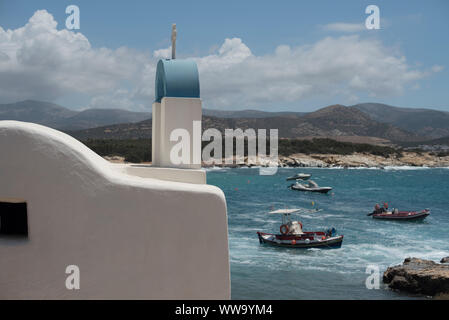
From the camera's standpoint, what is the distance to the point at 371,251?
26.7 metres

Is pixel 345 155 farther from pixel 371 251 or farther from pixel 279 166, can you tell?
pixel 371 251

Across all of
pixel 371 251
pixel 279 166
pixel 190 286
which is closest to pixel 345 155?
pixel 279 166

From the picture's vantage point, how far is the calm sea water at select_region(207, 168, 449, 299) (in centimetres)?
1991

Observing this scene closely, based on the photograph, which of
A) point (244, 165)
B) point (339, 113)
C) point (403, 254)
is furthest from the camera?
point (339, 113)

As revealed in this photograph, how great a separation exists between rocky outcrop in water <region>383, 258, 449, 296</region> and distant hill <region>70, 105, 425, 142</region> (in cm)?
10847

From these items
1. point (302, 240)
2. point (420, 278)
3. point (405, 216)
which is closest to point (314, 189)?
point (405, 216)

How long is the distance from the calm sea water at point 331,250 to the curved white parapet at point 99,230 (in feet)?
42.2

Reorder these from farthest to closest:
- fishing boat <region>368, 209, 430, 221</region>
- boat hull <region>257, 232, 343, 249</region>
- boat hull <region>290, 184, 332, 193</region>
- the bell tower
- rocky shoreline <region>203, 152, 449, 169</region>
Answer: rocky shoreline <region>203, 152, 449, 169</region> → boat hull <region>290, 184, 332, 193</region> → fishing boat <region>368, 209, 430, 221</region> → boat hull <region>257, 232, 343, 249</region> → the bell tower

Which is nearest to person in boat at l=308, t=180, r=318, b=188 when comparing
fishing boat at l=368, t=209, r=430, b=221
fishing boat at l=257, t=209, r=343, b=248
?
fishing boat at l=368, t=209, r=430, b=221

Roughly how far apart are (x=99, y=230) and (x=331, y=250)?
21932 mm

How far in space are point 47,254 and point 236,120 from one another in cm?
14532

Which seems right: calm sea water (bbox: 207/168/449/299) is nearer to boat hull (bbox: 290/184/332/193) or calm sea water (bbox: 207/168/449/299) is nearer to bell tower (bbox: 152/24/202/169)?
boat hull (bbox: 290/184/332/193)

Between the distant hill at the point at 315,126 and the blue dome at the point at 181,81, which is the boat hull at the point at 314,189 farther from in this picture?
the distant hill at the point at 315,126

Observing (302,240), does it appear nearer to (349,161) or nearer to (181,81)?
(181,81)
